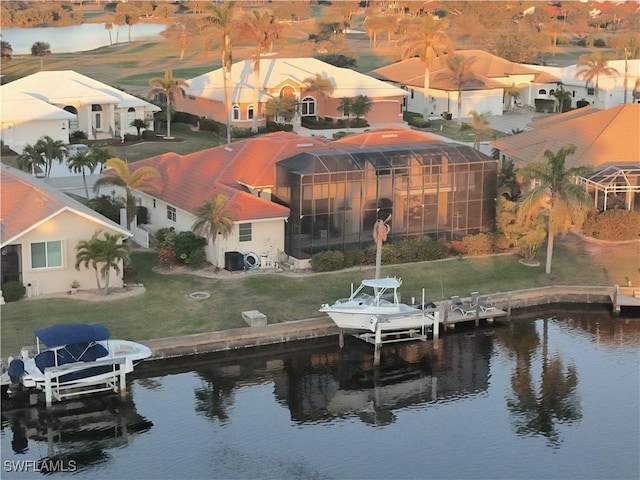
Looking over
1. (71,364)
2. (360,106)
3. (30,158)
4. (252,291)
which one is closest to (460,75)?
(360,106)

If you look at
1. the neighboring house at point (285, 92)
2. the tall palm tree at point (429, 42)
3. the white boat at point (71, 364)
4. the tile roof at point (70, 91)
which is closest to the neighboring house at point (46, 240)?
the white boat at point (71, 364)

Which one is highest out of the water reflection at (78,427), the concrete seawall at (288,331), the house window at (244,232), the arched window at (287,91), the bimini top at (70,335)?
the arched window at (287,91)

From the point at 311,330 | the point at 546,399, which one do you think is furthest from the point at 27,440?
the point at 546,399

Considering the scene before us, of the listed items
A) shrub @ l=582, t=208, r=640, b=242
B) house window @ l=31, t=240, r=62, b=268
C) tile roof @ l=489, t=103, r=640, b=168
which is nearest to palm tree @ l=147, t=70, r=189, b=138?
tile roof @ l=489, t=103, r=640, b=168

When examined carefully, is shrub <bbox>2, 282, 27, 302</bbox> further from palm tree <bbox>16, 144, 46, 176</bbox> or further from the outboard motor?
palm tree <bbox>16, 144, 46, 176</bbox>

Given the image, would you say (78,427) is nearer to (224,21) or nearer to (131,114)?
(224,21)

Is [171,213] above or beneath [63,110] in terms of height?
beneath

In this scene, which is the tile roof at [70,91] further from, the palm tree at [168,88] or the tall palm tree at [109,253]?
the tall palm tree at [109,253]
